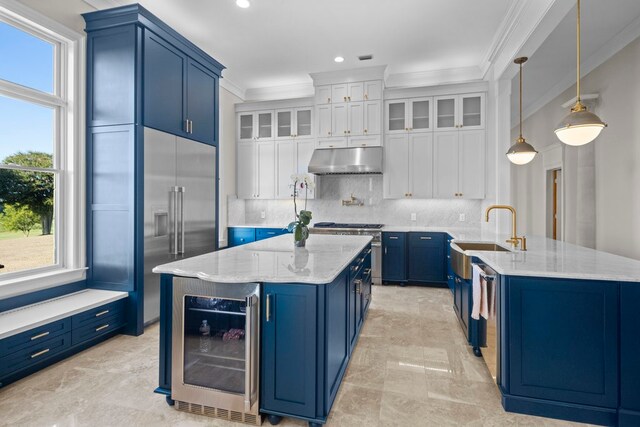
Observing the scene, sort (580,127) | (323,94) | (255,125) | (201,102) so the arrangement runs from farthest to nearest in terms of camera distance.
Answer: (255,125) < (323,94) < (201,102) < (580,127)

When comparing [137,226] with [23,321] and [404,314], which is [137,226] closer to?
[23,321]

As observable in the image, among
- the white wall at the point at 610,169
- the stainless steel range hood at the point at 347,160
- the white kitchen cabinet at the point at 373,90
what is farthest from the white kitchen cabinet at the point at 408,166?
the white wall at the point at 610,169

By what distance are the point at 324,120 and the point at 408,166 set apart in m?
1.57

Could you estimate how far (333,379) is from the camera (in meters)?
2.10

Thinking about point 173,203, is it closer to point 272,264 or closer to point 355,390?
point 272,264

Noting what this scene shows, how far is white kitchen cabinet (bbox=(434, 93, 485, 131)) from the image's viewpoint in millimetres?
5117

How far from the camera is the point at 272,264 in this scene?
216 cm

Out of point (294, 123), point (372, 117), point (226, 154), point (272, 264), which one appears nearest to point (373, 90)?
point (372, 117)

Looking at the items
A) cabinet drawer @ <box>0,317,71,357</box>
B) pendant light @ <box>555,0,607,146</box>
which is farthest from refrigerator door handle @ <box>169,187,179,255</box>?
pendant light @ <box>555,0,607,146</box>

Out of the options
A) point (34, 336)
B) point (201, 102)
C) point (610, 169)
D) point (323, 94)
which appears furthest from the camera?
point (323, 94)

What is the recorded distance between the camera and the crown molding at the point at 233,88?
5.69 meters

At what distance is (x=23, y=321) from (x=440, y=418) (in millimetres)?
2982

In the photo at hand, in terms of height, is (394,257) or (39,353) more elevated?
(394,257)

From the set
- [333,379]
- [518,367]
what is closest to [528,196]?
[518,367]
